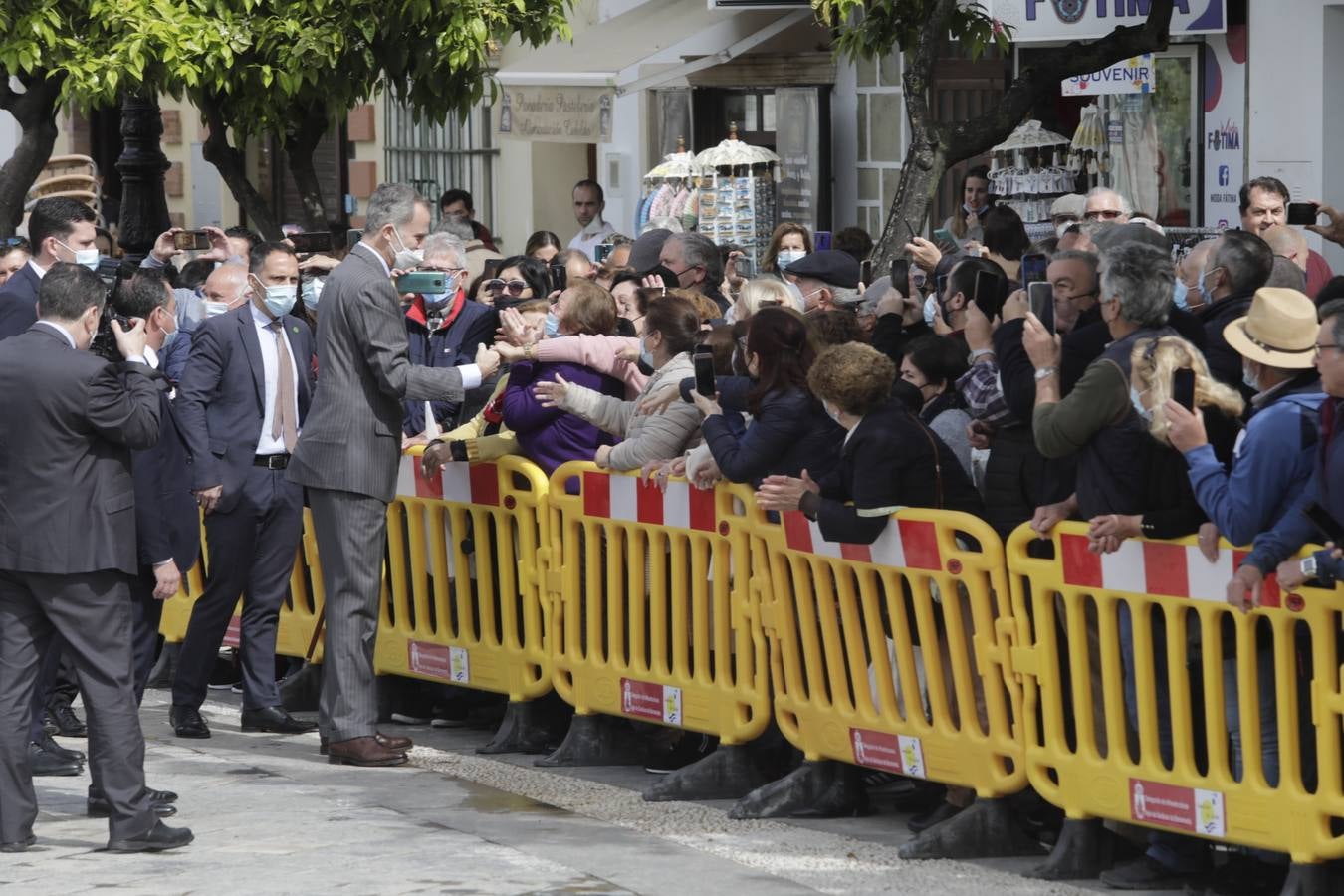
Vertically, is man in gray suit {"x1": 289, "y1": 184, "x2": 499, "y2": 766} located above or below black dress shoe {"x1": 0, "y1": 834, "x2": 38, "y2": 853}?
above

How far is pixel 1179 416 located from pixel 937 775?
1660 millimetres

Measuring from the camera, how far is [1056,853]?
772 cm

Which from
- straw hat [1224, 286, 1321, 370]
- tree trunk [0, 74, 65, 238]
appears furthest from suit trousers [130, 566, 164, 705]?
tree trunk [0, 74, 65, 238]

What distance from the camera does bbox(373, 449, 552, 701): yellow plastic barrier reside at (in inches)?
388

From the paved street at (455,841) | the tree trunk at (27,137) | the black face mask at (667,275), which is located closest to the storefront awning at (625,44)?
the tree trunk at (27,137)

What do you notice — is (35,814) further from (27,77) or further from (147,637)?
(27,77)

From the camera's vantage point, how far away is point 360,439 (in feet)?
30.9

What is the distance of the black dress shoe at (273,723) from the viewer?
10422mm

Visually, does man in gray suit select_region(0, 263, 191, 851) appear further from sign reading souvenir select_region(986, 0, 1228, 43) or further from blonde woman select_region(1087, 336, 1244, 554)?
sign reading souvenir select_region(986, 0, 1228, 43)

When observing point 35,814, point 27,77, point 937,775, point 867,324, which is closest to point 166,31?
point 27,77

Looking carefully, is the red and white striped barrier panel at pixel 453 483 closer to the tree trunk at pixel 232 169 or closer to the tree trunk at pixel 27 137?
the tree trunk at pixel 232 169

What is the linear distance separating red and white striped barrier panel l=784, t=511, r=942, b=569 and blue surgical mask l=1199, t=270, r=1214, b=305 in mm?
1670

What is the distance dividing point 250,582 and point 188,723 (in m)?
0.64

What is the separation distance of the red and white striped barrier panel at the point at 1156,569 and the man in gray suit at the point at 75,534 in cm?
303
